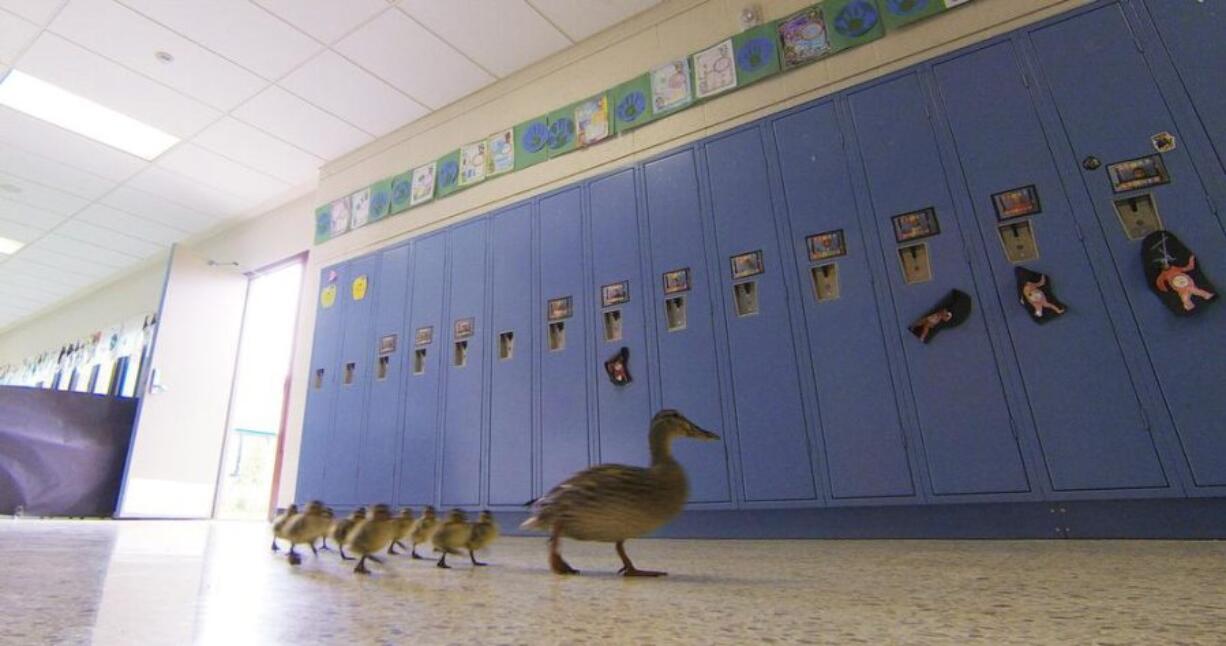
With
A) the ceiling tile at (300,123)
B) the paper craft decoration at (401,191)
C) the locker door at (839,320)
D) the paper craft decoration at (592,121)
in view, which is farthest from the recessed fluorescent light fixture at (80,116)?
the locker door at (839,320)

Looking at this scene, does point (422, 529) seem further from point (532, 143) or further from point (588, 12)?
point (588, 12)

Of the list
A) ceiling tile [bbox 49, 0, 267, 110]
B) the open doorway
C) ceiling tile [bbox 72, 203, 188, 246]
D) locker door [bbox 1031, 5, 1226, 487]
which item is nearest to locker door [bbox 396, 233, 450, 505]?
ceiling tile [bbox 49, 0, 267, 110]

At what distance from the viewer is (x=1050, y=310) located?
2166mm

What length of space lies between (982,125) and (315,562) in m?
3.31

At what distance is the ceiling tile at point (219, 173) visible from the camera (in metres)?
4.96

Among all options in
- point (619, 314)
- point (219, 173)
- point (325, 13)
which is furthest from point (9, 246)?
point (619, 314)

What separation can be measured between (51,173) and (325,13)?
4.07m

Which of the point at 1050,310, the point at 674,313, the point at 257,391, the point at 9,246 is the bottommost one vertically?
the point at 1050,310

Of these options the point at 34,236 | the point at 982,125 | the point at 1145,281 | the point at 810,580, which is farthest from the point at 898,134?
the point at 34,236

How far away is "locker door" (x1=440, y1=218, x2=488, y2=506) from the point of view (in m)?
3.44

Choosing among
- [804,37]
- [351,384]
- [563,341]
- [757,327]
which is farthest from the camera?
[351,384]

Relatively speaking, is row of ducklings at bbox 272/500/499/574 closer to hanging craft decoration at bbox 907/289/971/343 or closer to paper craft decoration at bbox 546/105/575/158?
hanging craft decoration at bbox 907/289/971/343

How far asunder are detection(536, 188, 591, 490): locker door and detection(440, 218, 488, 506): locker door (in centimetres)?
53

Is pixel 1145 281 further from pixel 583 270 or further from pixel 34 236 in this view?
pixel 34 236
